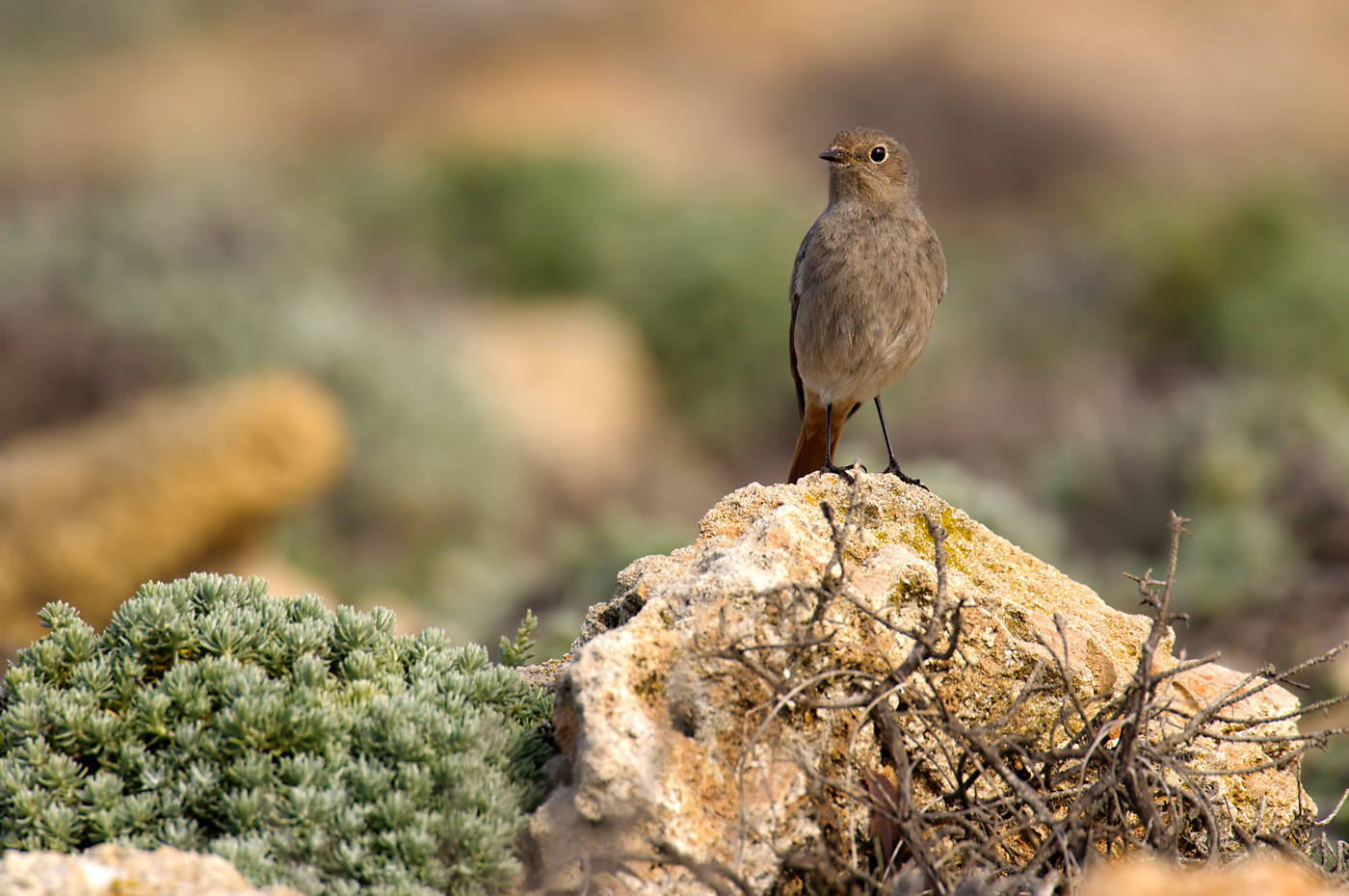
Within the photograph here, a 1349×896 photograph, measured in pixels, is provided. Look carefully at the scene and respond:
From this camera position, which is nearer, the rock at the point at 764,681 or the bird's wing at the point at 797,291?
the rock at the point at 764,681

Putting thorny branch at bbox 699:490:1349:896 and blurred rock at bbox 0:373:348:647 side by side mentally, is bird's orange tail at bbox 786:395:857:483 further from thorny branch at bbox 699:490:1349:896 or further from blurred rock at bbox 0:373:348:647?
blurred rock at bbox 0:373:348:647

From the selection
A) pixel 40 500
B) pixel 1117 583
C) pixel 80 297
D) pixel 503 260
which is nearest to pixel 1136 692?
pixel 1117 583

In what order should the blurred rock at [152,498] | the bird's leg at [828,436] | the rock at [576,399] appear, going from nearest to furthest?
the bird's leg at [828,436] < the blurred rock at [152,498] < the rock at [576,399]

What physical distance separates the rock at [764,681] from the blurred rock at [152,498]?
18.2 feet

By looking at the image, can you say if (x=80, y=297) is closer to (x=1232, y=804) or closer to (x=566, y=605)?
(x=566, y=605)

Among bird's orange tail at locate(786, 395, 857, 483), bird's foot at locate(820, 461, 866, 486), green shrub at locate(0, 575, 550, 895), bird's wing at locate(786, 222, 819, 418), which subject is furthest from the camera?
bird's orange tail at locate(786, 395, 857, 483)

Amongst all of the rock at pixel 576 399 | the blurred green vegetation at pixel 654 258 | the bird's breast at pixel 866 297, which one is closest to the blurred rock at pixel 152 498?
the bird's breast at pixel 866 297

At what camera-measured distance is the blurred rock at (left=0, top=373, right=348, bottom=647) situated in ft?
28.6

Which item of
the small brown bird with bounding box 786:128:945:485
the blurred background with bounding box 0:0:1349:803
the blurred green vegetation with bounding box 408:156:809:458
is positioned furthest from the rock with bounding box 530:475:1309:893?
the blurred green vegetation with bounding box 408:156:809:458

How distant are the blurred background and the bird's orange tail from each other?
5.15 ft

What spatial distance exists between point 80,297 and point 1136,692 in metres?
12.5

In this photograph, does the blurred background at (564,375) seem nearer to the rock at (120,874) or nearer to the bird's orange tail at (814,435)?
the bird's orange tail at (814,435)

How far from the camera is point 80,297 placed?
13008 mm

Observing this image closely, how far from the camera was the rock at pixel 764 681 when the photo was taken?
3094mm
